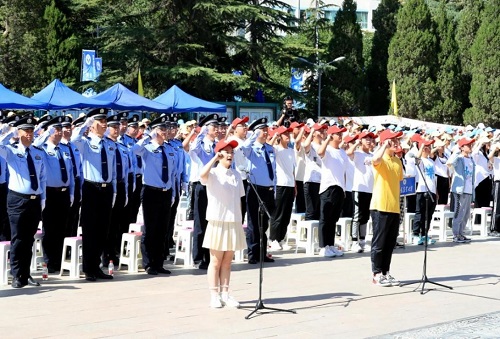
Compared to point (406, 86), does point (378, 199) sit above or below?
below

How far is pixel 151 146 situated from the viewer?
11.9m

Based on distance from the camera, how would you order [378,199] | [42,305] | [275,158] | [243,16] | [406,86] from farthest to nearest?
[406,86]
[243,16]
[275,158]
[378,199]
[42,305]

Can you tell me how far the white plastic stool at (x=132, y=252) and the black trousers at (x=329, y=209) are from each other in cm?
314

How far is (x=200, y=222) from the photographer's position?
40.7 feet

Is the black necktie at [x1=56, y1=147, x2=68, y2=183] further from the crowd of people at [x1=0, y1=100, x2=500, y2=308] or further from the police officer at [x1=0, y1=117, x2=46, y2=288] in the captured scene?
the police officer at [x1=0, y1=117, x2=46, y2=288]

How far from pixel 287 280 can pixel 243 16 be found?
25.3 metres

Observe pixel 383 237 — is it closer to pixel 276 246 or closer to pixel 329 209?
pixel 329 209

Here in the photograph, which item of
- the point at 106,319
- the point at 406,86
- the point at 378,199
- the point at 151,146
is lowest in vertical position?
the point at 106,319

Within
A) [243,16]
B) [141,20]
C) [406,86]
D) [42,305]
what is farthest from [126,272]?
[406,86]

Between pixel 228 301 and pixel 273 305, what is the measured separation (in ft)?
1.91

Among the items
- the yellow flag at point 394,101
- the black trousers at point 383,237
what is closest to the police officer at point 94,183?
the black trousers at point 383,237

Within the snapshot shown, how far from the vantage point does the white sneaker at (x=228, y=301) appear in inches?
377

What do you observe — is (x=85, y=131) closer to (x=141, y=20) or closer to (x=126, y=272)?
(x=126, y=272)

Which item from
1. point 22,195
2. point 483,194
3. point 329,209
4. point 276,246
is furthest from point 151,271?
point 483,194
